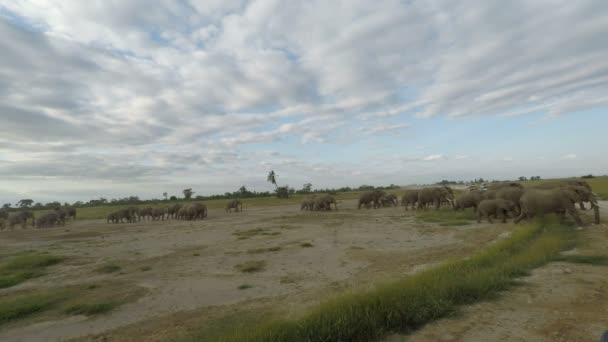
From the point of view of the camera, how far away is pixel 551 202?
12.9m

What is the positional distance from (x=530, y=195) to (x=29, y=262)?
62.7 feet

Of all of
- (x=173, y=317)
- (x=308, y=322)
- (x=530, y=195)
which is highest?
(x=530, y=195)

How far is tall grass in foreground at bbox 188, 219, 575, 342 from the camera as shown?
157 inches

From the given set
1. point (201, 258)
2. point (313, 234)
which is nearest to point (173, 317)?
point (201, 258)

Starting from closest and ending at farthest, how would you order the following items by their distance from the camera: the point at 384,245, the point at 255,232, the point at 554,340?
the point at 554,340
the point at 384,245
the point at 255,232

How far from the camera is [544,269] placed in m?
6.66

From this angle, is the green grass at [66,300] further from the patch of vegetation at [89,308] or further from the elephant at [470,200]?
the elephant at [470,200]

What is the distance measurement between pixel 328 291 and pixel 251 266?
3.14m

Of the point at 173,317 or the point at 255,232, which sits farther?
the point at 255,232

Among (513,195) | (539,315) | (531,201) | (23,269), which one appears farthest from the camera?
(513,195)

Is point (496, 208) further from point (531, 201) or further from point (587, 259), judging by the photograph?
point (587, 259)

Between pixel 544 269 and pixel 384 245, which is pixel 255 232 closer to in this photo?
pixel 384 245

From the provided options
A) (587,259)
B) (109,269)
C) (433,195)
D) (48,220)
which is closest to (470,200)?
(433,195)

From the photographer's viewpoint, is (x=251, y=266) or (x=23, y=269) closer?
(x=251, y=266)
